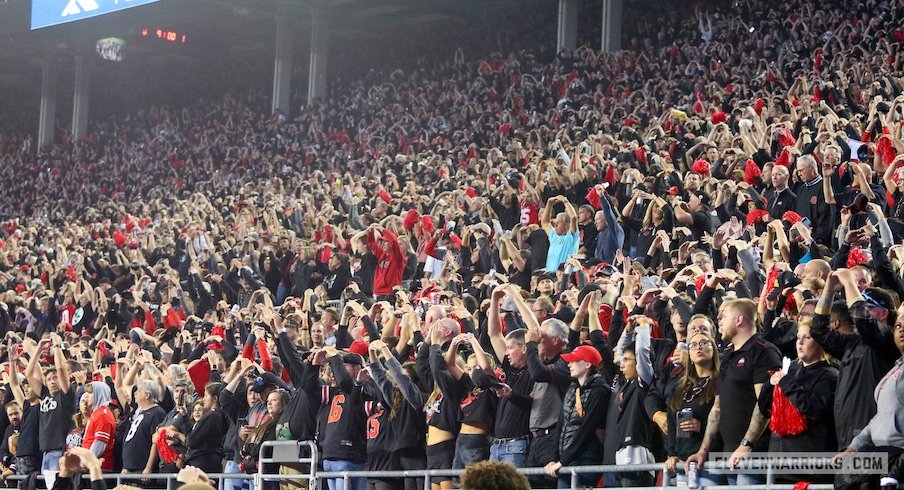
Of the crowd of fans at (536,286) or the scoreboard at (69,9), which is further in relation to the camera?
the scoreboard at (69,9)

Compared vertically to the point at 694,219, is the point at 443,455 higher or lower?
lower

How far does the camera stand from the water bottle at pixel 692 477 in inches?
255

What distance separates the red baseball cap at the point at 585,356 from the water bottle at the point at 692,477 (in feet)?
3.97

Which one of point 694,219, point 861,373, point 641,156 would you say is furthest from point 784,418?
point 641,156

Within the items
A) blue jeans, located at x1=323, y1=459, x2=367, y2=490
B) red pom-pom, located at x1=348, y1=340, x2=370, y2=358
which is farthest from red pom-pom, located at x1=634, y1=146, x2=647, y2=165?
blue jeans, located at x1=323, y1=459, x2=367, y2=490

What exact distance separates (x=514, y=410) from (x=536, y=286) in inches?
105

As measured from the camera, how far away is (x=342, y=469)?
9062mm

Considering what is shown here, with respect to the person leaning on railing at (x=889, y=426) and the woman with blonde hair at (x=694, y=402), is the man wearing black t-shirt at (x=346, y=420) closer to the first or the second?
the woman with blonde hair at (x=694, y=402)

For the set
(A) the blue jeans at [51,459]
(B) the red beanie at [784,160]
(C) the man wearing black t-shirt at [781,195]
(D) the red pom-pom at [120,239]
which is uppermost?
(D) the red pom-pom at [120,239]

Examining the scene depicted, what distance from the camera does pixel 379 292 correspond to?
13.8m

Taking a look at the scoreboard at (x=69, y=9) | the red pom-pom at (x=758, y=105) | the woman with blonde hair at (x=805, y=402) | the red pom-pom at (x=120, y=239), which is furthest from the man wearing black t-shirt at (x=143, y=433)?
the scoreboard at (x=69, y=9)

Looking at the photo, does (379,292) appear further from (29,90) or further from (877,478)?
(29,90)

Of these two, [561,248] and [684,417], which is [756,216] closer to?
[561,248]

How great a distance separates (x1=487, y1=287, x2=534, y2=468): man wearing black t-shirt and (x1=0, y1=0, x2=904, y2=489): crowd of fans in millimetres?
17
